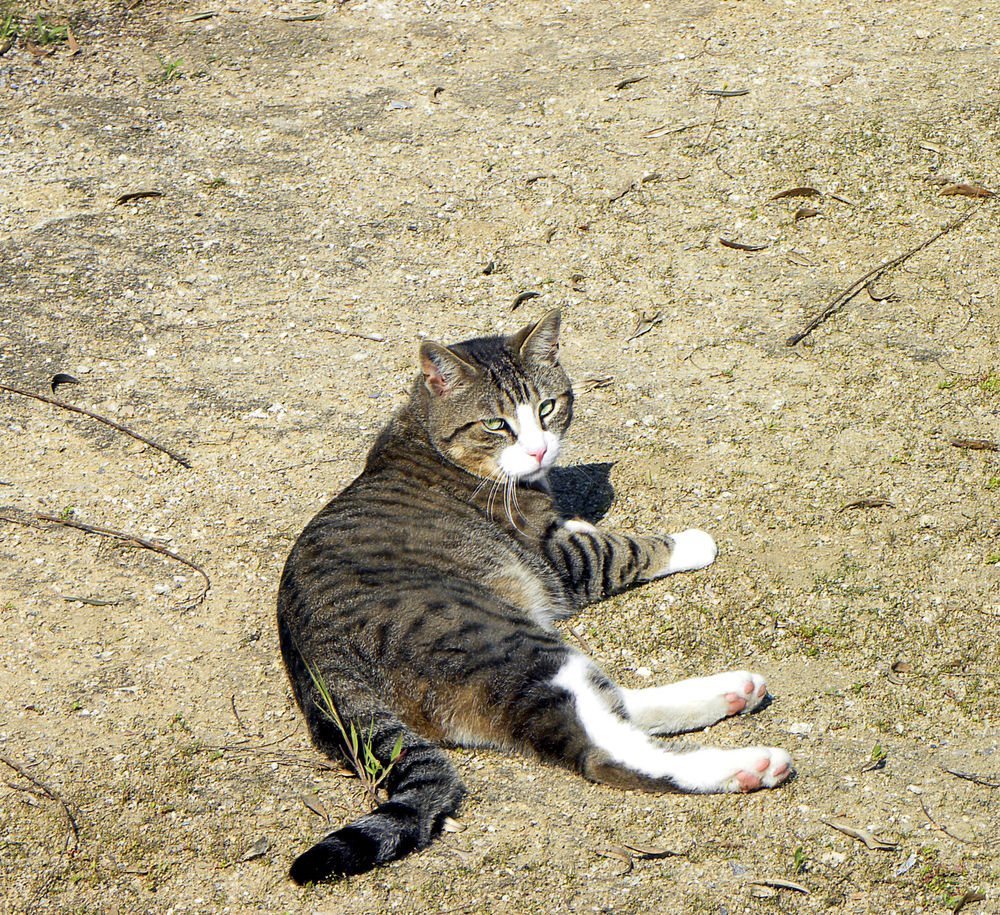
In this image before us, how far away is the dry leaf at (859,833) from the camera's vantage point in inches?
118

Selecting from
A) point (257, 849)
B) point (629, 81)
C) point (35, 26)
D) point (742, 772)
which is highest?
point (35, 26)

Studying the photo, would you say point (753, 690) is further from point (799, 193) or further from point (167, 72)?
point (167, 72)

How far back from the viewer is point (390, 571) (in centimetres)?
350

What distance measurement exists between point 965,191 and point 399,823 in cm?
Result: 507

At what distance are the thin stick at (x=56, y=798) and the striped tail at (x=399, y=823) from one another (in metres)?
0.78

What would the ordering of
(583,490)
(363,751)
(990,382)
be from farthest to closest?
(990,382) < (583,490) < (363,751)

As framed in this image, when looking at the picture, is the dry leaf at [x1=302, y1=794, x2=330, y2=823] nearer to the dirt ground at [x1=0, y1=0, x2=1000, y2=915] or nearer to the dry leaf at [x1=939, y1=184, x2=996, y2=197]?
the dirt ground at [x1=0, y1=0, x2=1000, y2=915]

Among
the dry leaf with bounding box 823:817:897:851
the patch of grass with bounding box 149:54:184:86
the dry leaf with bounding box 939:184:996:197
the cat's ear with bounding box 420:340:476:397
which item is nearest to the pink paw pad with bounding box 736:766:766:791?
the dry leaf with bounding box 823:817:897:851

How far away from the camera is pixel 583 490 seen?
15.3 feet

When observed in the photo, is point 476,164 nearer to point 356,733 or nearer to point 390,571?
point 390,571

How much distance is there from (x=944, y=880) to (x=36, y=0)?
357 inches

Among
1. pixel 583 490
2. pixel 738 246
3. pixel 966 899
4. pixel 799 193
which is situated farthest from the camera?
pixel 799 193

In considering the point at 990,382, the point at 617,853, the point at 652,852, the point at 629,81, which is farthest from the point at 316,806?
the point at 629,81

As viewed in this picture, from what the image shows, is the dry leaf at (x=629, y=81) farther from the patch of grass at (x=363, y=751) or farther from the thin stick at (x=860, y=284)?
the patch of grass at (x=363, y=751)
